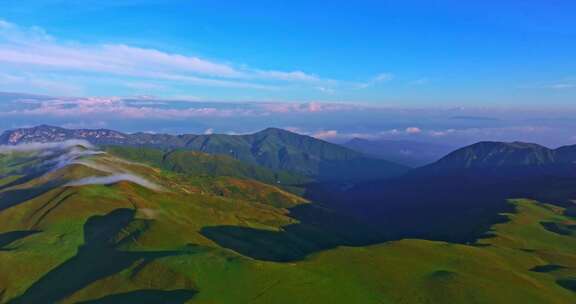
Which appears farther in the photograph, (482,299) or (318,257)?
(318,257)

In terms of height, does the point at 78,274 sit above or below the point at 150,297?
below

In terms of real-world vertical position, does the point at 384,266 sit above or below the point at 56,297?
above

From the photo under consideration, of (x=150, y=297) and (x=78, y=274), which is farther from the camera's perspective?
(x=78, y=274)

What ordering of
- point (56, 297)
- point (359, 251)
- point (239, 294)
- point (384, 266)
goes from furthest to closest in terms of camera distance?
1. point (359, 251)
2. point (384, 266)
3. point (56, 297)
4. point (239, 294)

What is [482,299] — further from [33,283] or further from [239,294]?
[33,283]

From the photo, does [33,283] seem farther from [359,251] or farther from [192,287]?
[359,251]

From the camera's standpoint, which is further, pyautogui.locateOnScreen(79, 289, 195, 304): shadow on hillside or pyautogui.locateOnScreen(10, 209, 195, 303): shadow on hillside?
pyautogui.locateOnScreen(10, 209, 195, 303): shadow on hillside

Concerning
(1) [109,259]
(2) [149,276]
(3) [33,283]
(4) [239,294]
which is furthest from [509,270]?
(3) [33,283]

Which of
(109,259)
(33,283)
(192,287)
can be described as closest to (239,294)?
(192,287)

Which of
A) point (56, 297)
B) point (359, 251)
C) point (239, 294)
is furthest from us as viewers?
point (359, 251)

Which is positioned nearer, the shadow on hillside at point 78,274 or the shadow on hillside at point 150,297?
the shadow on hillside at point 150,297
